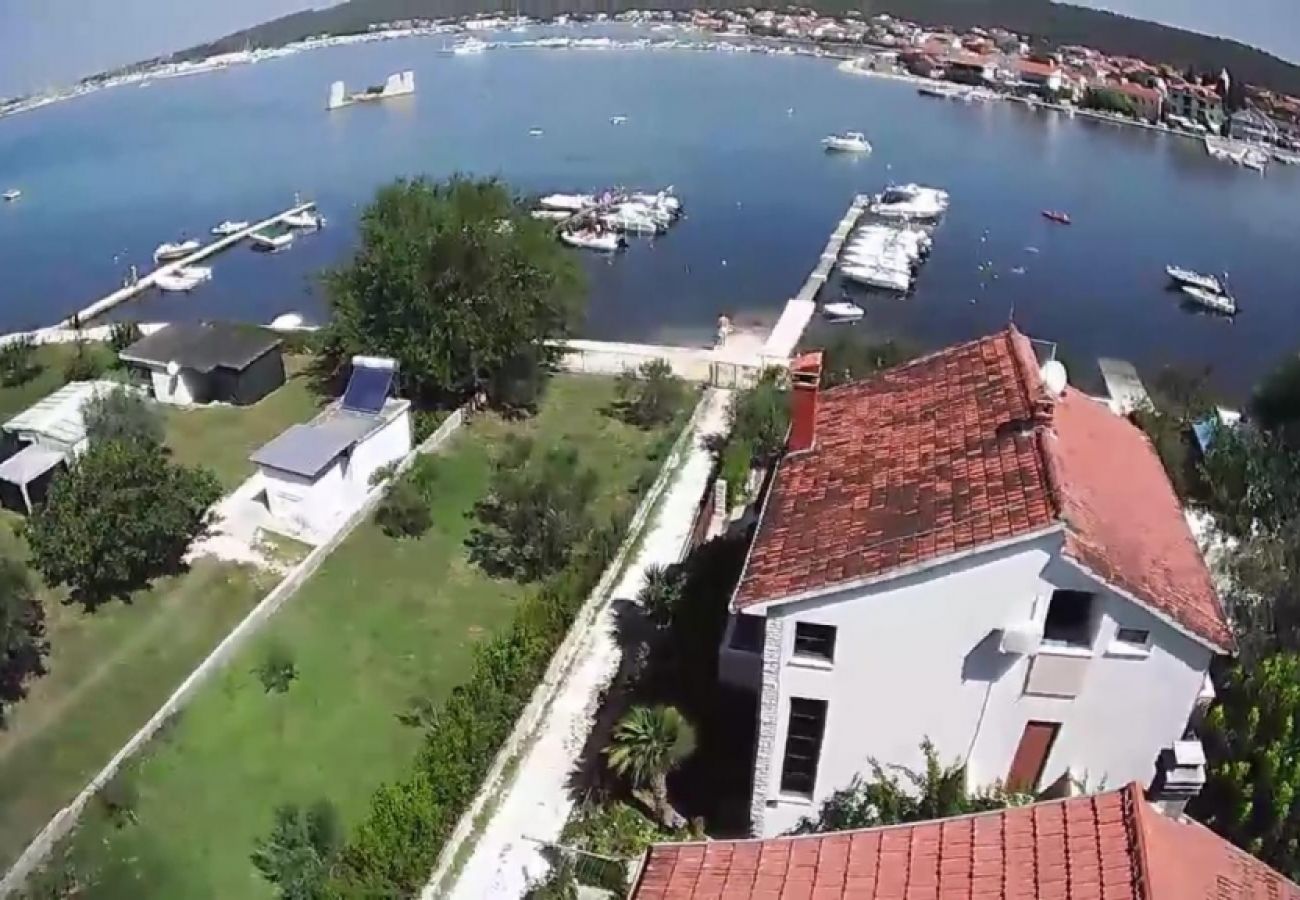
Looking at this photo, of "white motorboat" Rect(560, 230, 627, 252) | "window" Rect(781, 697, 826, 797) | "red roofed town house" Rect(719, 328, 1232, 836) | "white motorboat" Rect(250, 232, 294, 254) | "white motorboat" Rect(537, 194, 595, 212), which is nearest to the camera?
"red roofed town house" Rect(719, 328, 1232, 836)

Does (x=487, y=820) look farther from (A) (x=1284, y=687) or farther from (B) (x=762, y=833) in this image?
(A) (x=1284, y=687)

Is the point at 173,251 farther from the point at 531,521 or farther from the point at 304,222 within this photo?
the point at 531,521

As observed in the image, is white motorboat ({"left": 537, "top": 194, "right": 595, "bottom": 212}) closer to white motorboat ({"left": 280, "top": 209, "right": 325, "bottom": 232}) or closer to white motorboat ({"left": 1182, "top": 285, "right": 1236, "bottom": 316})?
white motorboat ({"left": 280, "top": 209, "right": 325, "bottom": 232})

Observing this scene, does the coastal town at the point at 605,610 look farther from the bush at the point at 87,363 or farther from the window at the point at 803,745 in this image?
the bush at the point at 87,363

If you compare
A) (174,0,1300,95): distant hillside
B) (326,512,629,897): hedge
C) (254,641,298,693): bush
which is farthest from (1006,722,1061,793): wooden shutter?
(174,0,1300,95): distant hillside

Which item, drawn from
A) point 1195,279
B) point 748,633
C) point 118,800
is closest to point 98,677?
point 118,800
